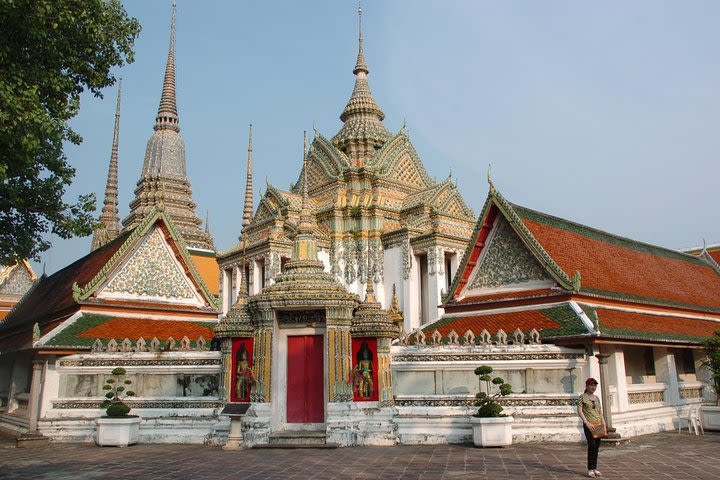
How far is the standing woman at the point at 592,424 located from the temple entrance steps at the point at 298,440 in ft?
16.5

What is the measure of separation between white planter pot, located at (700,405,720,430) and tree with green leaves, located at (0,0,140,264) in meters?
15.1

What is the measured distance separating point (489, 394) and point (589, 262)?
19.3ft

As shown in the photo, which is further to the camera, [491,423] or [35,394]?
[35,394]

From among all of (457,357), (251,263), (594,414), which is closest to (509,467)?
(594,414)

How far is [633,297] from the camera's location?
17.1 m

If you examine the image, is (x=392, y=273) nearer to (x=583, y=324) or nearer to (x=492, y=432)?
(x=583, y=324)

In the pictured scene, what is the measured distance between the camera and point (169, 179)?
1521 inches

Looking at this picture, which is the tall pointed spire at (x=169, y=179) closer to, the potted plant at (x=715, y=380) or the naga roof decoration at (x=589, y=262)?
the naga roof decoration at (x=589, y=262)

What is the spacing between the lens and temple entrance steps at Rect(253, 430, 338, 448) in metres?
12.7

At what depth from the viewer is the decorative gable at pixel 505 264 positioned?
1670 cm

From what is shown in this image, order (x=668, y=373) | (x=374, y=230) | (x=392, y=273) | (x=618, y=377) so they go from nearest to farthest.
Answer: (x=618, y=377) < (x=668, y=373) < (x=392, y=273) < (x=374, y=230)

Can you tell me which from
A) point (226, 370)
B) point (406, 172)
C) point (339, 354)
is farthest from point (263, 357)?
point (406, 172)

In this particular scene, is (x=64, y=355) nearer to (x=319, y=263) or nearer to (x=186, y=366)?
(x=186, y=366)

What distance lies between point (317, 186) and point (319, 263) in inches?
733
